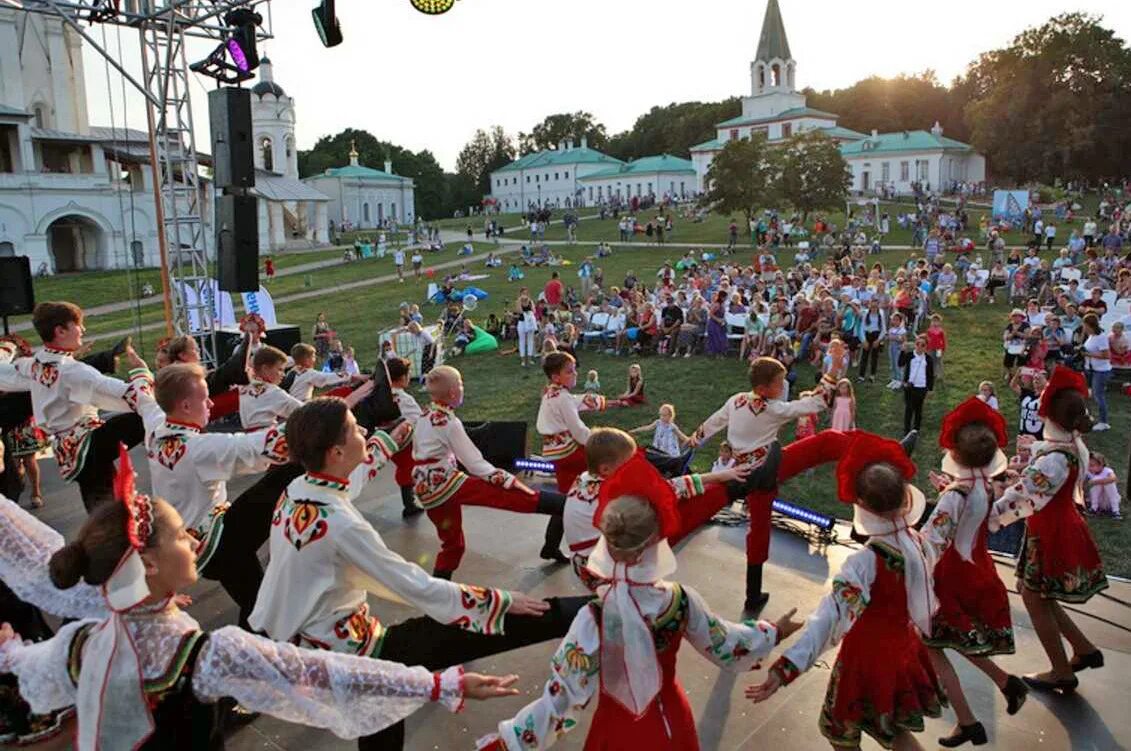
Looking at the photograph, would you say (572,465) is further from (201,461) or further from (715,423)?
(201,461)

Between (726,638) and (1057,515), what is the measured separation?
8.69 ft

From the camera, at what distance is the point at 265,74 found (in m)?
52.7

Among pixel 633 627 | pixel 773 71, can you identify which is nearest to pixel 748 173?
pixel 633 627

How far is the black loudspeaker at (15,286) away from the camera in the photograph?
31.2 ft

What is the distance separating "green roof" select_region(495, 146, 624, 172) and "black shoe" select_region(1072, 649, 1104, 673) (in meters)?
85.6

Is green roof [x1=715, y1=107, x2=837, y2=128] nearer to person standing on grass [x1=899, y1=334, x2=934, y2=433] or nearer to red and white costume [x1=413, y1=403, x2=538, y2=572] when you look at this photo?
person standing on grass [x1=899, y1=334, x2=934, y2=433]

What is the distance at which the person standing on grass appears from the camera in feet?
34.9

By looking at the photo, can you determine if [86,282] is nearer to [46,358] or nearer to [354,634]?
[46,358]

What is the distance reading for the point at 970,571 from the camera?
3.91 meters

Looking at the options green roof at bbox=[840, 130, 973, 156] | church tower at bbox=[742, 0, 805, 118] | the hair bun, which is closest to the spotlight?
the hair bun

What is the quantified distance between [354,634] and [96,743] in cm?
100

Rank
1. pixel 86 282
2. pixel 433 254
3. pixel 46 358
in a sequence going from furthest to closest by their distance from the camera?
pixel 433 254 → pixel 86 282 → pixel 46 358

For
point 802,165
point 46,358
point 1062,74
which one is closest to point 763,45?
point 1062,74

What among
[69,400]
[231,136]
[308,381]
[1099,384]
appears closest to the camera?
[69,400]
